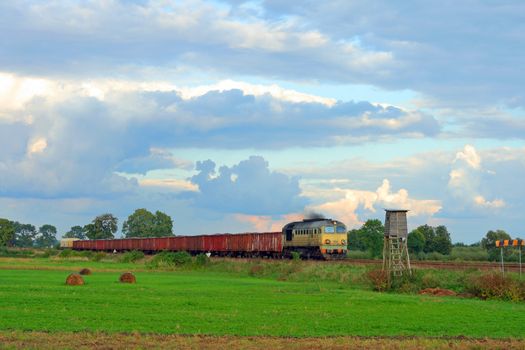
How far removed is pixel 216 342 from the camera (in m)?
23.8

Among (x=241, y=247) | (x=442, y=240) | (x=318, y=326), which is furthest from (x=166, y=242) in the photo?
(x=318, y=326)

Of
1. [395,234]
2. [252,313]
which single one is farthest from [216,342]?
[395,234]

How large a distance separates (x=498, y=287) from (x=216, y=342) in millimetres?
22077

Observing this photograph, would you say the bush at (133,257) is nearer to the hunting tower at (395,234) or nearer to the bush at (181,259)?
the bush at (181,259)

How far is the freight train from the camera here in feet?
248

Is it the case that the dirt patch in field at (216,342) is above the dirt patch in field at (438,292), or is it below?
below

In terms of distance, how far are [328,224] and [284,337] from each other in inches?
1996

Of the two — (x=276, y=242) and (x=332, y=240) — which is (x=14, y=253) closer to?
(x=276, y=242)

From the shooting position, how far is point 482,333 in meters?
26.8

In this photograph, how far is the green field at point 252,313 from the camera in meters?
26.7

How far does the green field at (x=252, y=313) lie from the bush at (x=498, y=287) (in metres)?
→ 1.26

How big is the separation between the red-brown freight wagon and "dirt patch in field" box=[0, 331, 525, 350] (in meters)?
59.6

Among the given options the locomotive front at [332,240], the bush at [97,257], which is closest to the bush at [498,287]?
the locomotive front at [332,240]

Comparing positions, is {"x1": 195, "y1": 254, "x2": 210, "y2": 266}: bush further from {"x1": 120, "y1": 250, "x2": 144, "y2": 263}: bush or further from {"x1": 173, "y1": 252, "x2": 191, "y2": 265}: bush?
{"x1": 120, "y1": 250, "x2": 144, "y2": 263}: bush
